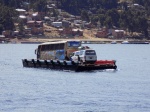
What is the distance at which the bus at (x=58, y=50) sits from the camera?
83.9 m

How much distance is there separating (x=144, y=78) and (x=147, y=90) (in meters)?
13.4

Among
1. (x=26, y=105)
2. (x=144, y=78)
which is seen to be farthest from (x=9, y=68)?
(x=26, y=105)

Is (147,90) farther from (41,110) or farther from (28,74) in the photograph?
(28,74)

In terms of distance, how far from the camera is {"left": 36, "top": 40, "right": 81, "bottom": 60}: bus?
83875mm

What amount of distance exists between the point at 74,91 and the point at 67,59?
23.7 metres

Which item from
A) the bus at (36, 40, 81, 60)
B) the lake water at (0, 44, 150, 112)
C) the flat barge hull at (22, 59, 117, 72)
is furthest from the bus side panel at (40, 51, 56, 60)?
the lake water at (0, 44, 150, 112)

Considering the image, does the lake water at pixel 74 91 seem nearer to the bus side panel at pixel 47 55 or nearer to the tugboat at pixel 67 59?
the tugboat at pixel 67 59

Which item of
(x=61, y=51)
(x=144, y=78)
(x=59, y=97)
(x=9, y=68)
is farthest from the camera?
(x=9, y=68)

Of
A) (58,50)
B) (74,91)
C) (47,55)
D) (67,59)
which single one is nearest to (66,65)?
(67,59)

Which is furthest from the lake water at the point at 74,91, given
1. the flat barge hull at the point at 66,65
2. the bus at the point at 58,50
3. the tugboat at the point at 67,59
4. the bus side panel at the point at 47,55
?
the bus side panel at the point at 47,55

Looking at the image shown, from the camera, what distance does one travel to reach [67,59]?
83.7 m

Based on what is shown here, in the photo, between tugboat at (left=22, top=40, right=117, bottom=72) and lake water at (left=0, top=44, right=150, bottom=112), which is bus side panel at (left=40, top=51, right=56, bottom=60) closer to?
tugboat at (left=22, top=40, right=117, bottom=72)

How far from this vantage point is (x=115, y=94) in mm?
58031

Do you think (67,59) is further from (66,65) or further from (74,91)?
(74,91)
